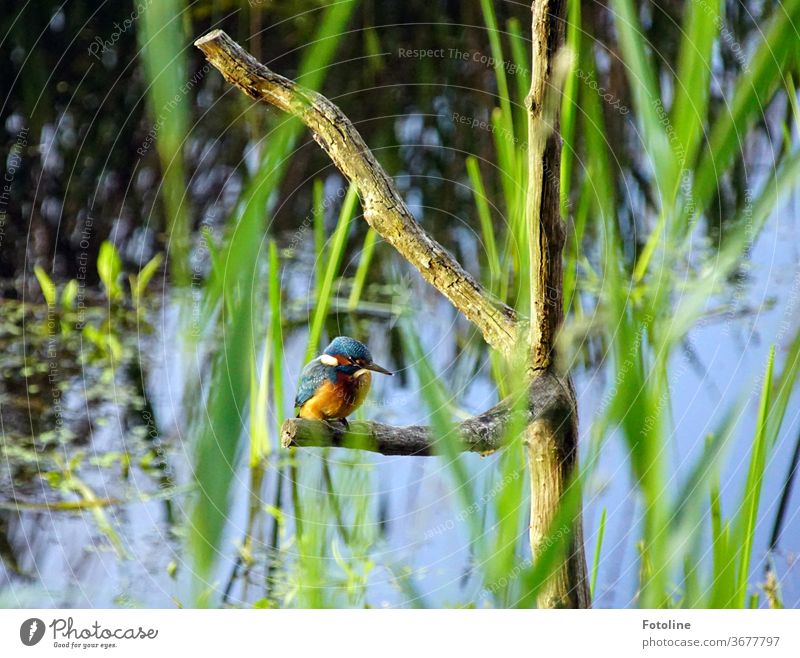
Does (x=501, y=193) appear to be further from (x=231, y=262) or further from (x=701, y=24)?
(x=231, y=262)

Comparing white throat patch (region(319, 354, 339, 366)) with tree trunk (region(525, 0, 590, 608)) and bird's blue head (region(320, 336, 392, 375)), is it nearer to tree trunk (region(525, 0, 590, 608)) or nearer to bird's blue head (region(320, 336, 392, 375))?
bird's blue head (region(320, 336, 392, 375))

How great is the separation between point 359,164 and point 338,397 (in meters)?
0.15

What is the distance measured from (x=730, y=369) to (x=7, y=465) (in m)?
0.67

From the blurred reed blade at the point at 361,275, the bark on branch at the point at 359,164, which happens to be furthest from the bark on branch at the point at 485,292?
the blurred reed blade at the point at 361,275

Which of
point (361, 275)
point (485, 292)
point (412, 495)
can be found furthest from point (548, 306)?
point (361, 275)

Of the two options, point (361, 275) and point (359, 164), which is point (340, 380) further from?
point (361, 275)

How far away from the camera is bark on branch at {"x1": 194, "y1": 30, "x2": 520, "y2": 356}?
0.48 meters

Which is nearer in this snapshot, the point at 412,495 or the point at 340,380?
the point at 340,380

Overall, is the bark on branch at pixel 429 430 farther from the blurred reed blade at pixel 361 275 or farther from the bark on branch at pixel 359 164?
the blurred reed blade at pixel 361 275

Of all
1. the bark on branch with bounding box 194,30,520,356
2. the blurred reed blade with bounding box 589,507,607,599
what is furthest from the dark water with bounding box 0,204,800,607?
the bark on branch with bounding box 194,30,520,356

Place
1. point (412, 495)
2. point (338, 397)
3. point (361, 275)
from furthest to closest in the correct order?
point (361, 275)
point (412, 495)
point (338, 397)

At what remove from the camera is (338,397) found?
55 centimetres

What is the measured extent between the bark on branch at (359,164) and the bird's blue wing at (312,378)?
11 cm
